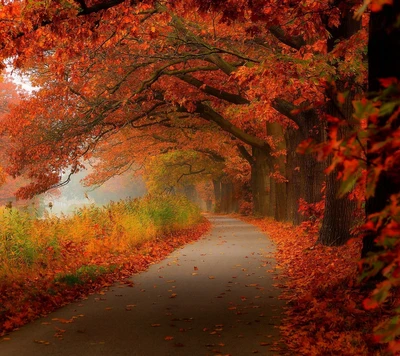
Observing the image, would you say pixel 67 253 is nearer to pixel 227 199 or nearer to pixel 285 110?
pixel 285 110

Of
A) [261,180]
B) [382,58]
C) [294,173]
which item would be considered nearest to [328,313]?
[382,58]

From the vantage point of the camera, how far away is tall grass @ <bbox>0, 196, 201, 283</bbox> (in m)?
11.0

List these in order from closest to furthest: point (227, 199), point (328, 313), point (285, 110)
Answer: point (328, 313) < point (285, 110) < point (227, 199)

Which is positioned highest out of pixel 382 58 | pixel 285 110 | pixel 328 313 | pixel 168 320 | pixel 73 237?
pixel 285 110

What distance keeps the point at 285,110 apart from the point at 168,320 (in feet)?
37.4

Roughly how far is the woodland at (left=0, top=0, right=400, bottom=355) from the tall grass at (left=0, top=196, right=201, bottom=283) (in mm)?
103

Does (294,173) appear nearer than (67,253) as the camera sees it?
No

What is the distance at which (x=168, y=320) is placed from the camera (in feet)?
24.8

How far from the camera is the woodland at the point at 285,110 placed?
2748 millimetres

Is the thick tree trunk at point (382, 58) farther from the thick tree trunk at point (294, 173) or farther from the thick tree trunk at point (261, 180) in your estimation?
A: the thick tree trunk at point (261, 180)

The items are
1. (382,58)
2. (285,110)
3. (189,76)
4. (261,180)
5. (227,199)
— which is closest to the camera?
(382,58)

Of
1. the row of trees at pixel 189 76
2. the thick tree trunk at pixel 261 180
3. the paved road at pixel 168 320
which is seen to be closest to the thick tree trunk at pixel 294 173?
the row of trees at pixel 189 76

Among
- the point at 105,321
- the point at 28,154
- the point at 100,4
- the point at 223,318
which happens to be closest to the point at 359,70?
the point at 100,4

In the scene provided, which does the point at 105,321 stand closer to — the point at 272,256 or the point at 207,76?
the point at 272,256
